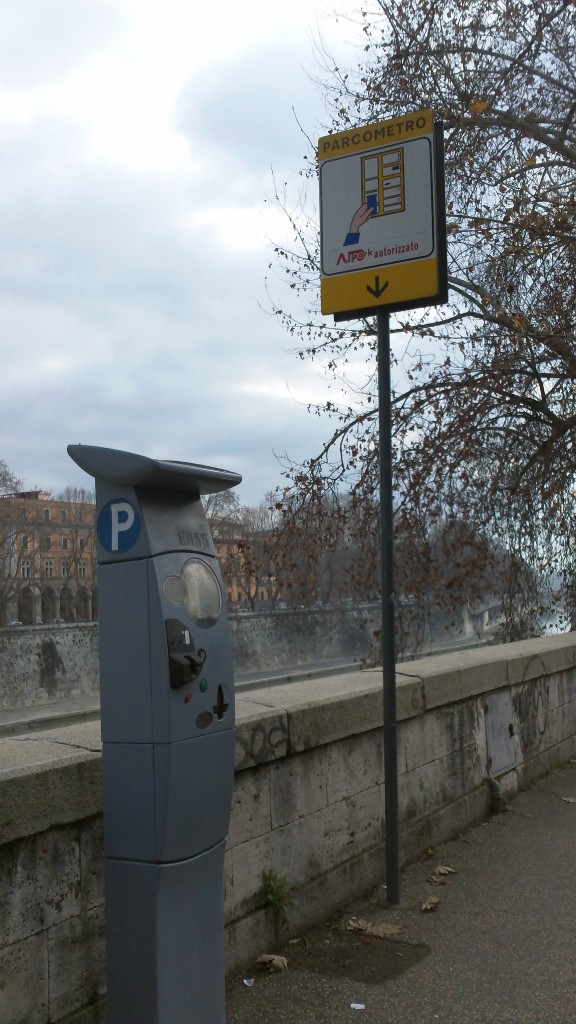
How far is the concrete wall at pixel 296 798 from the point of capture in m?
3.08

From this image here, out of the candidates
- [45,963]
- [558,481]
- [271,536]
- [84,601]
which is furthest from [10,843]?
[84,601]

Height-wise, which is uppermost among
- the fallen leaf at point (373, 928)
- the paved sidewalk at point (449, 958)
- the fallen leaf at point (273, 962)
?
the fallen leaf at point (273, 962)

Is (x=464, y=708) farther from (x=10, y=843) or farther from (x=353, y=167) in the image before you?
(x=10, y=843)

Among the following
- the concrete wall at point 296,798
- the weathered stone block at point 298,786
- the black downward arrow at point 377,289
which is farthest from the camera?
the black downward arrow at point 377,289

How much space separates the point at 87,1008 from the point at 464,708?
3.83 m

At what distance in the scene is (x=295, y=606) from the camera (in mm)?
15539

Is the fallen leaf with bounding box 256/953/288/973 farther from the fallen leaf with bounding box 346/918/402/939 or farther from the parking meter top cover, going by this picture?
the parking meter top cover

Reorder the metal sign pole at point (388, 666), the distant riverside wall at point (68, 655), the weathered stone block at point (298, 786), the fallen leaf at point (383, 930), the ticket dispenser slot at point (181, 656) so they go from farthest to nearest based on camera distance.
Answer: the distant riverside wall at point (68, 655), the metal sign pole at point (388, 666), the fallen leaf at point (383, 930), the weathered stone block at point (298, 786), the ticket dispenser slot at point (181, 656)

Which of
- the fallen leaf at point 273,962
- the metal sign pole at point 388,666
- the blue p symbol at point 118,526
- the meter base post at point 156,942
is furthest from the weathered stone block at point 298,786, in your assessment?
the blue p symbol at point 118,526

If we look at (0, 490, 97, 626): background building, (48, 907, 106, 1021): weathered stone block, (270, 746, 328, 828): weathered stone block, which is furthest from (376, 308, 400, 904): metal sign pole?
(0, 490, 97, 626): background building

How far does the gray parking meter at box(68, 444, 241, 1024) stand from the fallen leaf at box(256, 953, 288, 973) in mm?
1144

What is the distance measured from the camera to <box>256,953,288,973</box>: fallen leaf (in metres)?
4.14

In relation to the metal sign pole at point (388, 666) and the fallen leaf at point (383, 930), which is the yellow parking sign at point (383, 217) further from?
the fallen leaf at point (383, 930)

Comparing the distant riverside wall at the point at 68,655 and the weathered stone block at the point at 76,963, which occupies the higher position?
the weathered stone block at the point at 76,963
